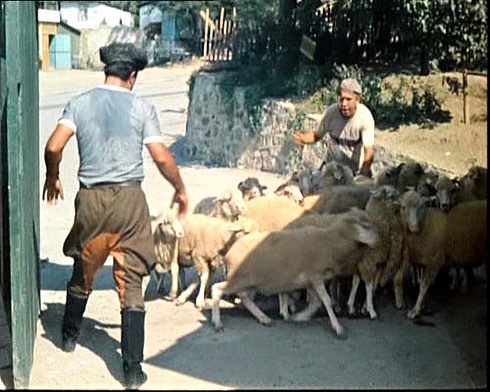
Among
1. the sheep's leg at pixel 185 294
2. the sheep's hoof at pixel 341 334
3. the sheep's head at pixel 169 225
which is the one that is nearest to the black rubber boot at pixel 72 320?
the sheep's head at pixel 169 225

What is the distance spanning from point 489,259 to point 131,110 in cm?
226

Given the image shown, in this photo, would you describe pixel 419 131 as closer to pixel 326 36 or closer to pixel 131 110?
pixel 326 36

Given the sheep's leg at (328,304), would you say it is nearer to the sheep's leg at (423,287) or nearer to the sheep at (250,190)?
the sheep's leg at (423,287)

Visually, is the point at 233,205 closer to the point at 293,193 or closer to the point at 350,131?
the point at 293,193

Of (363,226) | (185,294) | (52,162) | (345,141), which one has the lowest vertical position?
(185,294)

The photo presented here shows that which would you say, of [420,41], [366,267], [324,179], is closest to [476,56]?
[420,41]

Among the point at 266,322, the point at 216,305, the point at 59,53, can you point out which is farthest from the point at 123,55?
the point at 59,53

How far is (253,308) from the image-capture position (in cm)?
709

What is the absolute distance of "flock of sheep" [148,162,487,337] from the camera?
692 cm

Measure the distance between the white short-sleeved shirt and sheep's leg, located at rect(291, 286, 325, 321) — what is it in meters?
1.63

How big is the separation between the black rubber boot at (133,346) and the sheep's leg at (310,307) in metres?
1.55

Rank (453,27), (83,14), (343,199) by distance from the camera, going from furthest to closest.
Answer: (83,14), (453,27), (343,199)

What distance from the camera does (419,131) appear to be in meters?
13.6

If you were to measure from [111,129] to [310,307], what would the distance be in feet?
6.76
